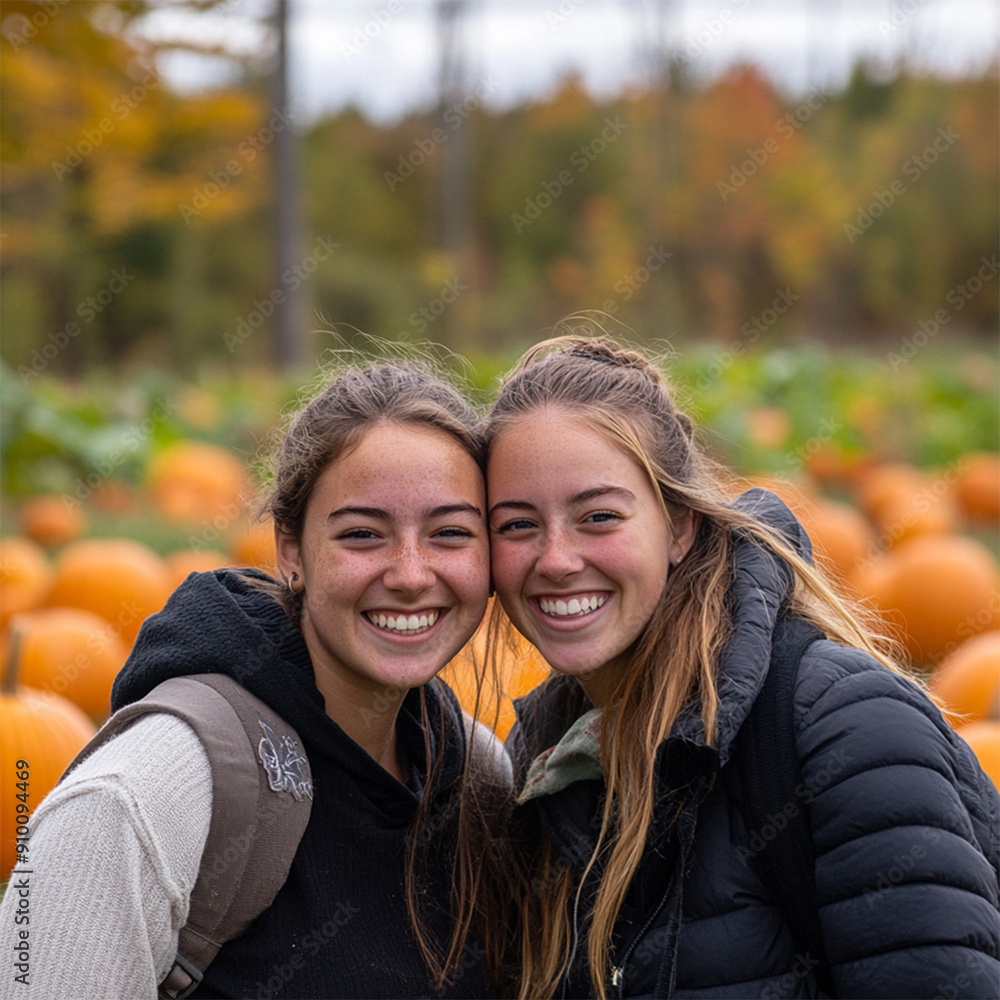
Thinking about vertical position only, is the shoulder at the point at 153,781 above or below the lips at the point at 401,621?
below

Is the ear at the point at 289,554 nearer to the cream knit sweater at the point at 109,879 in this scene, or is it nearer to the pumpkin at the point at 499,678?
the pumpkin at the point at 499,678

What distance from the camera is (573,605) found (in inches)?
93.2

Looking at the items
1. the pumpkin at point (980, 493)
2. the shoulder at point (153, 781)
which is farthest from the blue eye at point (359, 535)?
the pumpkin at point (980, 493)

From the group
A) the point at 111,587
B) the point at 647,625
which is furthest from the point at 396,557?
the point at 111,587

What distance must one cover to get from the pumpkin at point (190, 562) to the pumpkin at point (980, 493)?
5762 millimetres

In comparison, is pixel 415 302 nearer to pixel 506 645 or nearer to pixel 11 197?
pixel 11 197

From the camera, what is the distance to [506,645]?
9.65 ft

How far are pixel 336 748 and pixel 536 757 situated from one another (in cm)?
54

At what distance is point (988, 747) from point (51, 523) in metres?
6.82

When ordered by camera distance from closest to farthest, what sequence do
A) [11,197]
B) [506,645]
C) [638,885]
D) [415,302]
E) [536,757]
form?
[638,885]
[536,757]
[506,645]
[11,197]
[415,302]

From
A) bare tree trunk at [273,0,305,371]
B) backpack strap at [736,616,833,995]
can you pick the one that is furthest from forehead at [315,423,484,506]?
bare tree trunk at [273,0,305,371]

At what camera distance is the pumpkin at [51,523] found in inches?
336

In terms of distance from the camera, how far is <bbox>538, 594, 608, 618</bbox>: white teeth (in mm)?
2367

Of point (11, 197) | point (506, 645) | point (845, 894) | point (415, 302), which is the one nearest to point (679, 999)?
point (845, 894)
